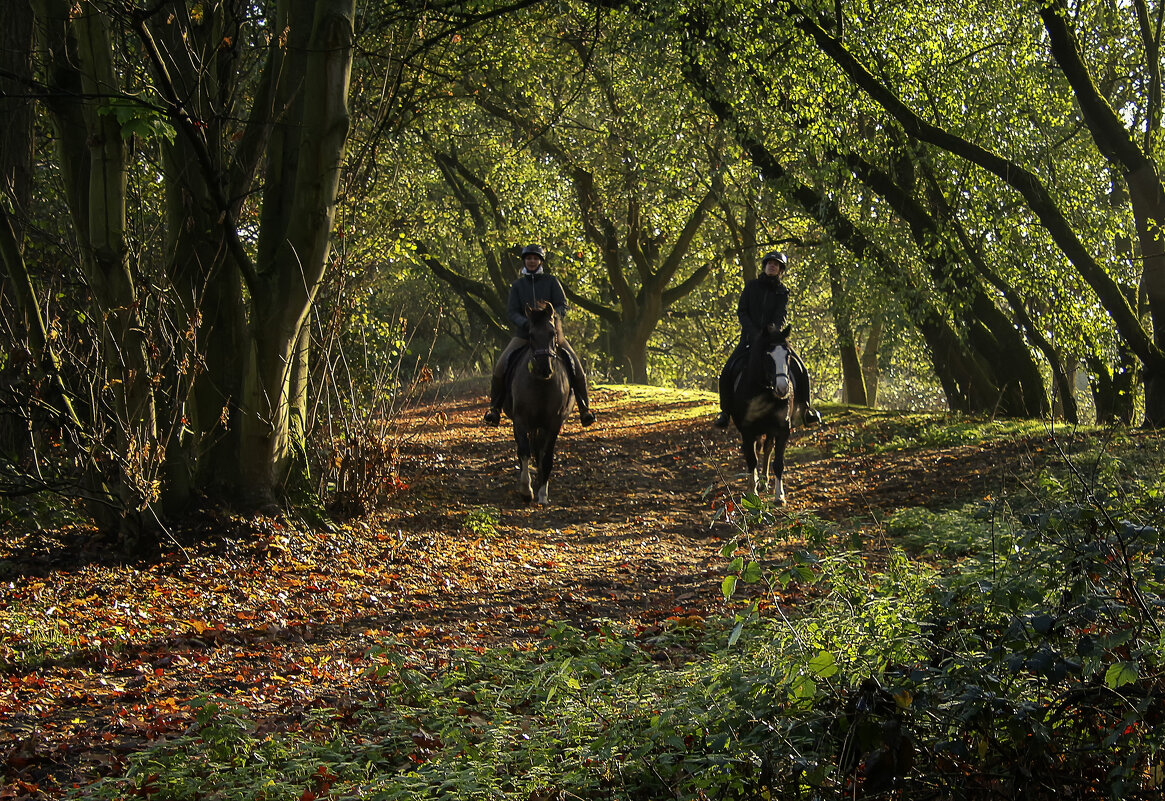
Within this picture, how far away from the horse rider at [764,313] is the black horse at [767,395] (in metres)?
0.19

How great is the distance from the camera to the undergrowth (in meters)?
3.19

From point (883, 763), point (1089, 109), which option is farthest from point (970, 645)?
point (1089, 109)

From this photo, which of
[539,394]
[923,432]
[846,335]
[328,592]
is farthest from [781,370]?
[846,335]

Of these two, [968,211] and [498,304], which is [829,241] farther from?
[498,304]

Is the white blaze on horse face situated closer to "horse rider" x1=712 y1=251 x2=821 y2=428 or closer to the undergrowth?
"horse rider" x1=712 y1=251 x2=821 y2=428

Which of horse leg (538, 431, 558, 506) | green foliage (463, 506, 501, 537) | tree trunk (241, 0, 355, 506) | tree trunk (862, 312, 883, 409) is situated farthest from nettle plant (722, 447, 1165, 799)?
tree trunk (862, 312, 883, 409)

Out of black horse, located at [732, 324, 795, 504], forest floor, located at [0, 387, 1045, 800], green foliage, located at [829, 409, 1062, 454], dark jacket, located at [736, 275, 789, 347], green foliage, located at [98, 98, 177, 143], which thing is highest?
green foliage, located at [98, 98, 177, 143]

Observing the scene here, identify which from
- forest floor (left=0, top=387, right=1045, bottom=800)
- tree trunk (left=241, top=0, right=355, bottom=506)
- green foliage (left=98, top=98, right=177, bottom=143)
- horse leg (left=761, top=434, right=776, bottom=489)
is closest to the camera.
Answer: forest floor (left=0, top=387, right=1045, bottom=800)

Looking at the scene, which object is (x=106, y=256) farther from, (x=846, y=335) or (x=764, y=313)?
(x=846, y=335)

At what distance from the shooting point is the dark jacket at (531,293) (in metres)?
13.2

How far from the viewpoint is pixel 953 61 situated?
56.1 feet

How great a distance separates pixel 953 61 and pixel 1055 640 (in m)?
16.1

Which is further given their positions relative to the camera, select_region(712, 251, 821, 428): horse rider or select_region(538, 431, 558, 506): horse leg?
select_region(538, 431, 558, 506): horse leg

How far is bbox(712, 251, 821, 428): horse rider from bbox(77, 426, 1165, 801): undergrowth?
7.16m
